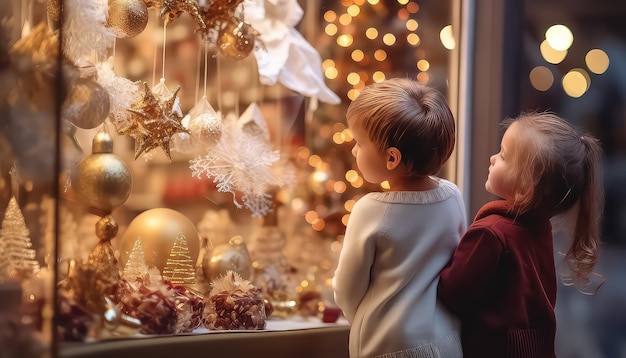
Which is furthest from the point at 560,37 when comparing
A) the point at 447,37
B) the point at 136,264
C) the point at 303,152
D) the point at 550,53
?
the point at 136,264

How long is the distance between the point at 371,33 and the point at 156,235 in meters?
1.07

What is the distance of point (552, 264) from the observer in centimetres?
175

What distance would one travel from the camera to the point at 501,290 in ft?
5.44

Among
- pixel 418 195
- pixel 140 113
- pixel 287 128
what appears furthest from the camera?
pixel 287 128

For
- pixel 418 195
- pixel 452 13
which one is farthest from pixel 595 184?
pixel 452 13

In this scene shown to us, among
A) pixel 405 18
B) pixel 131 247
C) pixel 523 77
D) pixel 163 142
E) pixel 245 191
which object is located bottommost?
pixel 131 247

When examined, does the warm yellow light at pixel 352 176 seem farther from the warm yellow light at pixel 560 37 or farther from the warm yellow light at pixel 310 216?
the warm yellow light at pixel 560 37

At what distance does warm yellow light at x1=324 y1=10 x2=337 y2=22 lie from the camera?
254cm

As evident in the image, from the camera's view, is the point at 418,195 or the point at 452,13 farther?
the point at 452,13

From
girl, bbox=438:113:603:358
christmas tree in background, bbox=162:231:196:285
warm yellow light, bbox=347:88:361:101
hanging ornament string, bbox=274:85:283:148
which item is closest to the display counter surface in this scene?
christmas tree in background, bbox=162:231:196:285

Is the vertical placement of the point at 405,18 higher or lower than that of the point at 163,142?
higher

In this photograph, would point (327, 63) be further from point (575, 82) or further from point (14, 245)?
point (14, 245)

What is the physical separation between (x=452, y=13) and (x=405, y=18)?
0.15m

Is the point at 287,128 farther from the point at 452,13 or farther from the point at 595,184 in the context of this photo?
the point at 595,184
